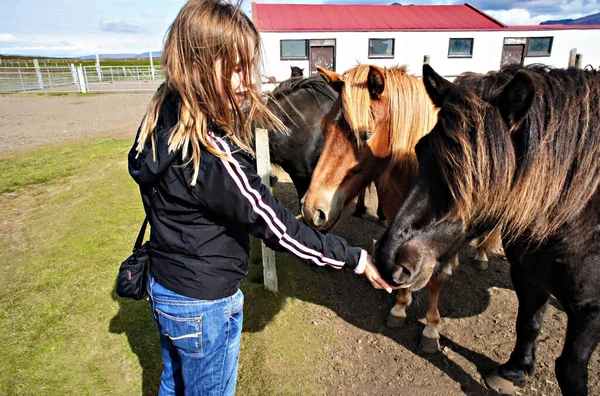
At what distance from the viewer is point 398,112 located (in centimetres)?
249

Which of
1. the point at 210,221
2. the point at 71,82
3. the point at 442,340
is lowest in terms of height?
the point at 442,340

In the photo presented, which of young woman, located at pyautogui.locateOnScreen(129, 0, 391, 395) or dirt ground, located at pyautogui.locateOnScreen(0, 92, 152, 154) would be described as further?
dirt ground, located at pyautogui.locateOnScreen(0, 92, 152, 154)

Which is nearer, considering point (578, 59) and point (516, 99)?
point (516, 99)

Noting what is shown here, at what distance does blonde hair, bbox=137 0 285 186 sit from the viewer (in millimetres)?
1433

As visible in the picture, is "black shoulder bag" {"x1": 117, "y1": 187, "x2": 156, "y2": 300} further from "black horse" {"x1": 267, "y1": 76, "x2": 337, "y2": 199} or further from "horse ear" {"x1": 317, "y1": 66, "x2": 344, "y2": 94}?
"black horse" {"x1": 267, "y1": 76, "x2": 337, "y2": 199}

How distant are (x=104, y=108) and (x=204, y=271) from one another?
1875 centimetres

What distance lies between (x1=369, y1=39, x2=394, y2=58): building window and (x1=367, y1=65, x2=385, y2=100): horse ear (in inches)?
868

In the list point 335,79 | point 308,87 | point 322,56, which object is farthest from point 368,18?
point 335,79

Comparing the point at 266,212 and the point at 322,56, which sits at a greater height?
the point at 322,56

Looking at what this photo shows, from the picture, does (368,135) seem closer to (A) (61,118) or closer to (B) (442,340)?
(B) (442,340)

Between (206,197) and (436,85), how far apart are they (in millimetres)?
1262

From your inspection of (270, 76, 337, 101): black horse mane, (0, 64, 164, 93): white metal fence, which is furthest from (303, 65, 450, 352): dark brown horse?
(0, 64, 164, 93): white metal fence

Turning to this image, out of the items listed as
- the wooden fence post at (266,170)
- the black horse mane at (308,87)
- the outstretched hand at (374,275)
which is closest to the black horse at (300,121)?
the black horse mane at (308,87)

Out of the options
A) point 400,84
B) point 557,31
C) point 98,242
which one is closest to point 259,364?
point 400,84
